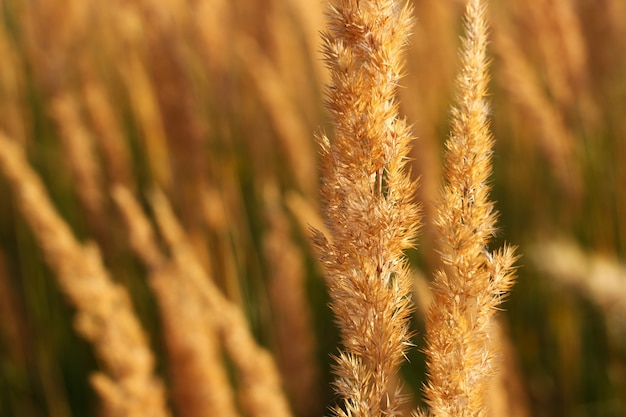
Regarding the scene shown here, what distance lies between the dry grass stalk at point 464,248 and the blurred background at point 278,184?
882 millimetres

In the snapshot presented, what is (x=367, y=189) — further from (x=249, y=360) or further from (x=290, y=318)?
(x=290, y=318)

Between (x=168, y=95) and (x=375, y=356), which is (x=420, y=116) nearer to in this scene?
(x=168, y=95)

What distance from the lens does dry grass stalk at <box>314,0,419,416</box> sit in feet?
1.85

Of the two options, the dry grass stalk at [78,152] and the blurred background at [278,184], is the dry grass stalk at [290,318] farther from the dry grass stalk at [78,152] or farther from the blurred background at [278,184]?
the dry grass stalk at [78,152]

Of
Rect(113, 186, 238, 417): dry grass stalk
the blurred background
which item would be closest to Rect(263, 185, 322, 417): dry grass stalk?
the blurred background

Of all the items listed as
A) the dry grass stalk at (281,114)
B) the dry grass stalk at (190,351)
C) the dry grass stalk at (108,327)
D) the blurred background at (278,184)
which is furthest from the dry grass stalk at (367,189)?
the dry grass stalk at (281,114)

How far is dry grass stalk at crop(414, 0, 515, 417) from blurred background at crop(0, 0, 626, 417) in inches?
34.7

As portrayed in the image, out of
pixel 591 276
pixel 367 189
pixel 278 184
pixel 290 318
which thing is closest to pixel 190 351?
pixel 290 318

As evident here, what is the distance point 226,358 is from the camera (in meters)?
1.92

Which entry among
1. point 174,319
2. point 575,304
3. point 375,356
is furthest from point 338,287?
point 575,304

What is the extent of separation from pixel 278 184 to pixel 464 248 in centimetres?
197

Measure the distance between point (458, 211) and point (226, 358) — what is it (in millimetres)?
1421

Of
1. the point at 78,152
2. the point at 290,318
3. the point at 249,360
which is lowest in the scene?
the point at 249,360

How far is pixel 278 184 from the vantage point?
Answer: 253 cm
